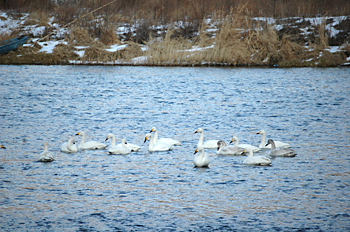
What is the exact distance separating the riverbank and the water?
39.2 feet

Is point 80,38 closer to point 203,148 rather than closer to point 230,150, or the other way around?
point 230,150

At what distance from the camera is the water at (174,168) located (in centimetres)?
841

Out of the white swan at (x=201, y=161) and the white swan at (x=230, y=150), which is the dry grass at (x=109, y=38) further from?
the white swan at (x=201, y=161)

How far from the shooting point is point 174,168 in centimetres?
1153

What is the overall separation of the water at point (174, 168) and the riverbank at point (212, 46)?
470 inches

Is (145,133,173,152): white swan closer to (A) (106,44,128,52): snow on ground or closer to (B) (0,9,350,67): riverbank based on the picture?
(B) (0,9,350,67): riverbank

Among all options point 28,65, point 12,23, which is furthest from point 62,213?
point 12,23

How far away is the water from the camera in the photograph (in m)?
8.41

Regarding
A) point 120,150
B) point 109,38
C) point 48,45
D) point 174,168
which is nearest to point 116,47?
point 109,38

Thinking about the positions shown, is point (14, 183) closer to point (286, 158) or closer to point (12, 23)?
point (286, 158)

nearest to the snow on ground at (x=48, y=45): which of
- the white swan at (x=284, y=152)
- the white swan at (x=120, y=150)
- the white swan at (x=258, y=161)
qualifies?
the white swan at (x=120, y=150)

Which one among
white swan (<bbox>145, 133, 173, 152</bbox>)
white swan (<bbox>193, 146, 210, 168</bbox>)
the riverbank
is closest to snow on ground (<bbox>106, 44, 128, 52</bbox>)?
the riverbank

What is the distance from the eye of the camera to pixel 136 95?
2659cm

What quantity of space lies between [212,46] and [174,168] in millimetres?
28639
